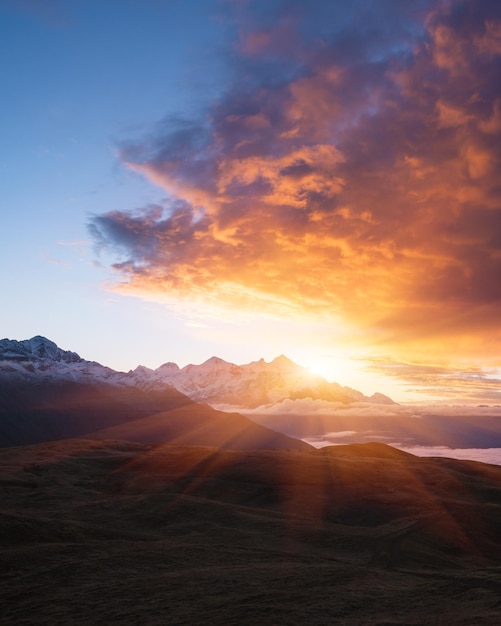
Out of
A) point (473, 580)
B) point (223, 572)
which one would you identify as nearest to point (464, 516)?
point (473, 580)

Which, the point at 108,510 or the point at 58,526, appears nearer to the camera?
the point at 58,526

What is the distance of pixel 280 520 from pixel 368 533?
28.5 ft

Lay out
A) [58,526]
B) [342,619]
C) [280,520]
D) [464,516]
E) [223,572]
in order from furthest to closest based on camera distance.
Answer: [464,516] → [280,520] → [58,526] → [223,572] → [342,619]

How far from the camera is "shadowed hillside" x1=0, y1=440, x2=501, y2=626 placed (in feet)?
77.3

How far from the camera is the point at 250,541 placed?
4094 cm

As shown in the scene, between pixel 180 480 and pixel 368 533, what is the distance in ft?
105

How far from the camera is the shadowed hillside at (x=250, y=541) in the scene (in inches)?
928

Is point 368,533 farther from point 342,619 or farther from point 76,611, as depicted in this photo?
point 76,611

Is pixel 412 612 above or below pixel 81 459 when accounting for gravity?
above

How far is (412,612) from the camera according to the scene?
23203 mm

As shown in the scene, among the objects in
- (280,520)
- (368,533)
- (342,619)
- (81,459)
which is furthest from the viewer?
(81,459)

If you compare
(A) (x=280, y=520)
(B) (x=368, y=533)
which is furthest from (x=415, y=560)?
(A) (x=280, y=520)

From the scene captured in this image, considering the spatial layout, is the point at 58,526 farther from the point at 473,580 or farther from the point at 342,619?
the point at 473,580

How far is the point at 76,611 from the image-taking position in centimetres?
2278
